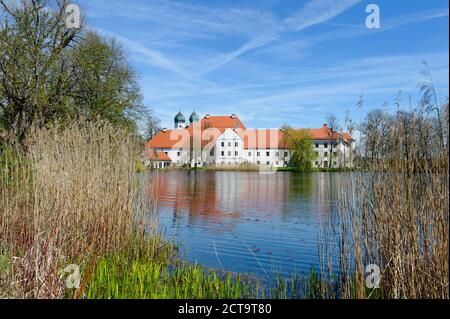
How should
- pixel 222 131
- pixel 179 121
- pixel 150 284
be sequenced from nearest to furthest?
1. pixel 150 284
2. pixel 222 131
3. pixel 179 121

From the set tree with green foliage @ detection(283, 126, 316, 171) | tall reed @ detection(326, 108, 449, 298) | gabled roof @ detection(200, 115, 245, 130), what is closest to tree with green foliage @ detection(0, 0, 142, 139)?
tall reed @ detection(326, 108, 449, 298)

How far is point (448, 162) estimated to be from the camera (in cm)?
374

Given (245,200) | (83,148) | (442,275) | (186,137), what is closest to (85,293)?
(83,148)

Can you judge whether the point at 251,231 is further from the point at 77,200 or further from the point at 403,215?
the point at 403,215

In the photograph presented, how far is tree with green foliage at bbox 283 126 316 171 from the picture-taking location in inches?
2069

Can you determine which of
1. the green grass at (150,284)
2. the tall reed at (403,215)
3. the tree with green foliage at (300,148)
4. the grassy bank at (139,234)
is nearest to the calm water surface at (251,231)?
the tall reed at (403,215)

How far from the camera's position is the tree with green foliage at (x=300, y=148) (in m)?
52.6

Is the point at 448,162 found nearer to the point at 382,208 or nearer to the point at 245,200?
the point at 382,208

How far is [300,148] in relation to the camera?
2248 inches

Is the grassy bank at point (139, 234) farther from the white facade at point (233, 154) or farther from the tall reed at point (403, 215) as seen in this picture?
the white facade at point (233, 154)

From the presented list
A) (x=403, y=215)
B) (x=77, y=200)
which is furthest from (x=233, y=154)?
(x=403, y=215)

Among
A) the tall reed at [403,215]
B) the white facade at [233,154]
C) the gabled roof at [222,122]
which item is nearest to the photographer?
the tall reed at [403,215]

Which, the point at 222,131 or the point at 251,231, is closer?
the point at 251,231

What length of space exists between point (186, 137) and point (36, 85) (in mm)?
55501
